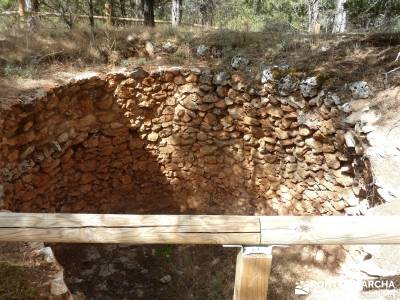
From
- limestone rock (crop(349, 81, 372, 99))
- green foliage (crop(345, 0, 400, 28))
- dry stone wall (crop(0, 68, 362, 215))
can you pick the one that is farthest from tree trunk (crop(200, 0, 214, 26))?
limestone rock (crop(349, 81, 372, 99))

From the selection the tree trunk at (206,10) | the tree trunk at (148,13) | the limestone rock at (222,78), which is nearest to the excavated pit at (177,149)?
the limestone rock at (222,78)

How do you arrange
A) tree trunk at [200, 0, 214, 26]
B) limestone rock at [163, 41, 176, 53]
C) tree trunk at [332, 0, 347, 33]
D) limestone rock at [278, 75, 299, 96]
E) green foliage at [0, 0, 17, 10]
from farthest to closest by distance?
green foliage at [0, 0, 17, 10]
tree trunk at [200, 0, 214, 26]
tree trunk at [332, 0, 347, 33]
limestone rock at [163, 41, 176, 53]
limestone rock at [278, 75, 299, 96]

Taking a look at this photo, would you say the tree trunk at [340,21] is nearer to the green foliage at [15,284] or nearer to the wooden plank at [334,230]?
the wooden plank at [334,230]

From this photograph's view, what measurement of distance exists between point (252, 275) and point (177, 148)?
4836 mm

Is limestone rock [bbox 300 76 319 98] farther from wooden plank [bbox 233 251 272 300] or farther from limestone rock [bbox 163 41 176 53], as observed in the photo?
wooden plank [bbox 233 251 272 300]

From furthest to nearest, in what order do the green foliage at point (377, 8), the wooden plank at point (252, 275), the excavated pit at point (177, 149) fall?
the green foliage at point (377, 8)
the excavated pit at point (177, 149)
the wooden plank at point (252, 275)

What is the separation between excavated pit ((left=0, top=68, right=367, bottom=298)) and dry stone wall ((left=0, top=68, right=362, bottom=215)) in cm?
2

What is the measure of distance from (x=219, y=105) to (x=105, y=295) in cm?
321

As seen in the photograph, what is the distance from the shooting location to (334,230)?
1602mm

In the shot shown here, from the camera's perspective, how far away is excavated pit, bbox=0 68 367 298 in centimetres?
488

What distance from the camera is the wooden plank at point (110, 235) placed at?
157 cm

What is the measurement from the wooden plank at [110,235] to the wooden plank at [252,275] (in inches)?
2.9

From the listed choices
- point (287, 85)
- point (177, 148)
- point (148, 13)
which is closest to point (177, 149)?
point (177, 148)

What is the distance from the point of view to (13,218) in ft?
5.19
